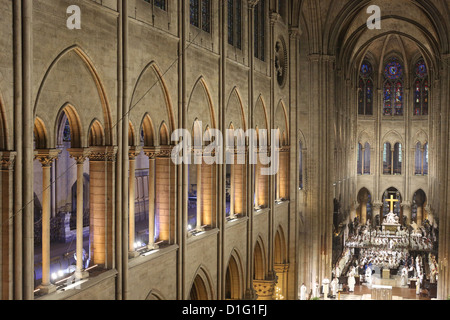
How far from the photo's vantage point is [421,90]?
49156mm

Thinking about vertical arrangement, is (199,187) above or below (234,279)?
above

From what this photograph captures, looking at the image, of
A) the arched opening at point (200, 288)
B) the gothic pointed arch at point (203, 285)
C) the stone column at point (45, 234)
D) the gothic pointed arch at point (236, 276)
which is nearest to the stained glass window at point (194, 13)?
the stone column at point (45, 234)

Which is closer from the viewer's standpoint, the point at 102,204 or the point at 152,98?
the point at 102,204

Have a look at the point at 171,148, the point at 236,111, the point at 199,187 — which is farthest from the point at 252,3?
the point at 171,148

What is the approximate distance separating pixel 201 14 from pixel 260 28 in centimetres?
593

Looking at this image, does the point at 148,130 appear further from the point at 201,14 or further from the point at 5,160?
the point at 5,160

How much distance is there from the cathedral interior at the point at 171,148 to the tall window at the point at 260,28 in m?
0.12

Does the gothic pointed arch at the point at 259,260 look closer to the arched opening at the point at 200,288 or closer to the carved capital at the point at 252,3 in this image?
the arched opening at the point at 200,288

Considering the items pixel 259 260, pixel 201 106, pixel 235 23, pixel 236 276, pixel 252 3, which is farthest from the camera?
pixel 259 260

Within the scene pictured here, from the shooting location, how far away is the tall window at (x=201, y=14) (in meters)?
14.0

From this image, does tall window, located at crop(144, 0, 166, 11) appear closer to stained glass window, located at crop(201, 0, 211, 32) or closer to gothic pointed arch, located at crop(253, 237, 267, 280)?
stained glass window, located at crop(201, 0, 211, 32)

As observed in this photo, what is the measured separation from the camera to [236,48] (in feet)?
55.8

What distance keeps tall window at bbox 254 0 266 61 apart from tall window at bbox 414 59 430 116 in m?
33.6
